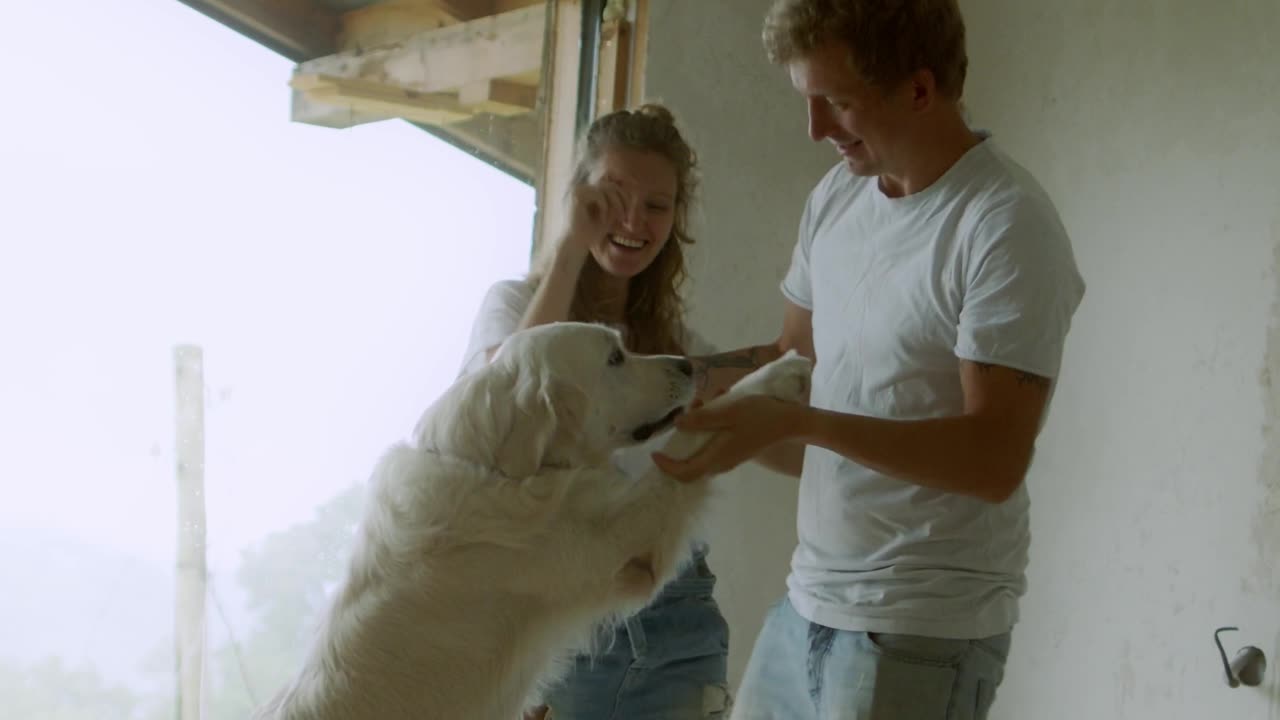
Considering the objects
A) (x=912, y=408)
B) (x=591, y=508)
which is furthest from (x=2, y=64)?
(x=912, y=408)

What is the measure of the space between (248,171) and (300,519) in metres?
0.74

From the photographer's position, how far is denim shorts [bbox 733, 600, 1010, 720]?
133 cm

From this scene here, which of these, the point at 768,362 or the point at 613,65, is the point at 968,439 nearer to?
the point at 768,362

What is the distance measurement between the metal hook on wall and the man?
A: 3.04ft

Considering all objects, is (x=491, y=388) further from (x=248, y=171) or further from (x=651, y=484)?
(x=248, y=171)

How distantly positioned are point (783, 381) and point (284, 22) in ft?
4.56

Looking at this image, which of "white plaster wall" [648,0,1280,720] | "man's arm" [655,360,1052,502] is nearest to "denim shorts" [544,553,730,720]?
"man's arm" [655,360,1052,502]

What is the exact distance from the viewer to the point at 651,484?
5.15 ft

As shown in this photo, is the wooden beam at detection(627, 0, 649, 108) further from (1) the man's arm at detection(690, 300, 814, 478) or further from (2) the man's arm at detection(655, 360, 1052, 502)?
(2) the man's arm at detection(655, 360, 1052, 502)

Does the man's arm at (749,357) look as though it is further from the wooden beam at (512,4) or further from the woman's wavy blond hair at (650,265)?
the wooden beam at (512,4)

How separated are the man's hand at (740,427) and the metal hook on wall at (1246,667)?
1267 millimetres

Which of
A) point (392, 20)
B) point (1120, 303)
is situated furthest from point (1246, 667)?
point (392, 20)

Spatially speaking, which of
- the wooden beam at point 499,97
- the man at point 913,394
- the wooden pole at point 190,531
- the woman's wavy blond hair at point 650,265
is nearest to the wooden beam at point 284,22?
the wooden beam at point 499,97

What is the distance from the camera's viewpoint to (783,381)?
1595 millimetres
